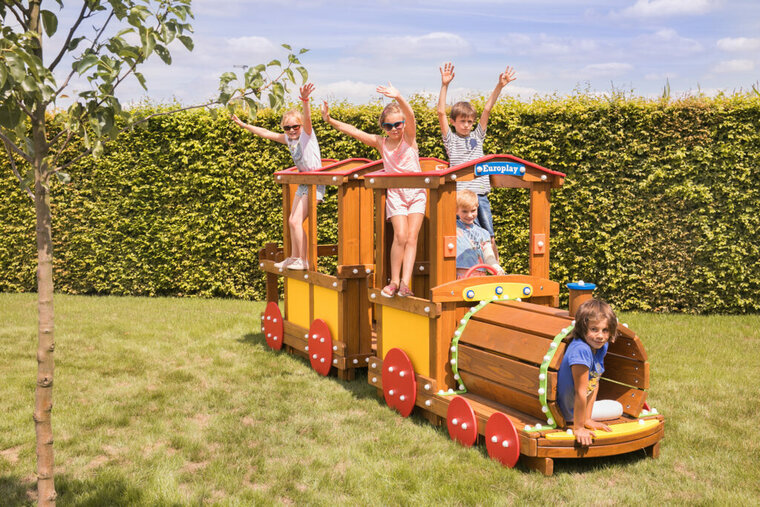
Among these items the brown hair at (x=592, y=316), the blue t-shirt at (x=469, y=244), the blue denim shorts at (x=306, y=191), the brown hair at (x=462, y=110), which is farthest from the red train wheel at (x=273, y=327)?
the brown hair at (x=592, y=316)

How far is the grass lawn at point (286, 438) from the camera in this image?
13.4ft

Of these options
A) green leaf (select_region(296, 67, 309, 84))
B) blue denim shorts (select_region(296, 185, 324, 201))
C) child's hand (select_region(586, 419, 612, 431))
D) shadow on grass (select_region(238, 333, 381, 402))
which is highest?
green leaf (select_region(296, 67, 309, 84))

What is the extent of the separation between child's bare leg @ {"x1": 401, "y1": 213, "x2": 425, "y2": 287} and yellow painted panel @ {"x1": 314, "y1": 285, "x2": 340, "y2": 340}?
1199 millimetres

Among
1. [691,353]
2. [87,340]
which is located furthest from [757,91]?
[87,340]

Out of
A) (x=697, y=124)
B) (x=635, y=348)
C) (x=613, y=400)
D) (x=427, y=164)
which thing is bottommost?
(x=613, y=400)

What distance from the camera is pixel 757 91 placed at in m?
9.79

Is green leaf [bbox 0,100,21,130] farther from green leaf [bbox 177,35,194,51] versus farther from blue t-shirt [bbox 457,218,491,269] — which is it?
blue t-shirt [bbox 457,218,491,269]

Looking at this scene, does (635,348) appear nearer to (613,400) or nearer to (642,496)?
(613,400)

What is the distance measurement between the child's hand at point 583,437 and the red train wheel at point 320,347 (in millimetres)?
2832

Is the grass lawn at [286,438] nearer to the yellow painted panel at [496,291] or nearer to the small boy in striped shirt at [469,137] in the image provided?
the yellow painted panel at [496,291]

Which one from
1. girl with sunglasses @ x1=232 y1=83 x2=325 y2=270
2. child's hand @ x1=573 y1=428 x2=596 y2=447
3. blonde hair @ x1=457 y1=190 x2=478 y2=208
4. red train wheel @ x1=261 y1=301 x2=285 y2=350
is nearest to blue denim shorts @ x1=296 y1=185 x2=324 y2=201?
girl with sunglasses @ x1=232 y1=83 x2=325 y2=270

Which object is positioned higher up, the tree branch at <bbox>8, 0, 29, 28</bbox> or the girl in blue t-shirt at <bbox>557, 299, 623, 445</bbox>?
the tree branch at <bbox>8, 0, 29, 28</bbox>

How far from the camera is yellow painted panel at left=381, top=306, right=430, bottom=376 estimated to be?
5.25 m

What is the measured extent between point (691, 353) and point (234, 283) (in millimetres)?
6627
